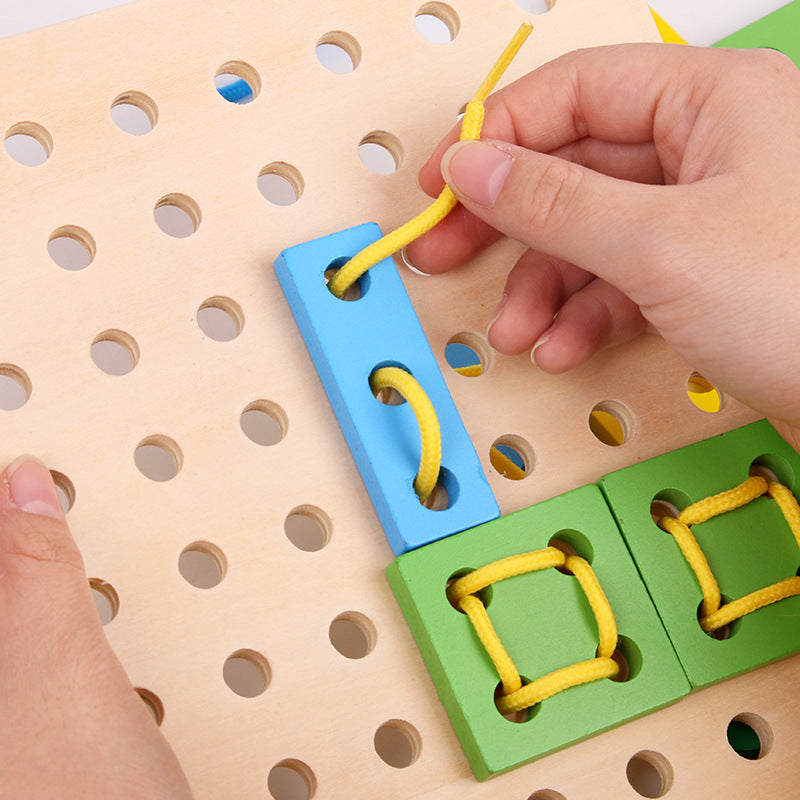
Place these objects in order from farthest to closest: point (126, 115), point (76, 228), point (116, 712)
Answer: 1. point (126, 115)
2. point (76, 228)
3. point (116, 712)

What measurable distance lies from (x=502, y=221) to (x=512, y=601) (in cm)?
21

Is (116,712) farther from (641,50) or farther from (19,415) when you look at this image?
(641,50)

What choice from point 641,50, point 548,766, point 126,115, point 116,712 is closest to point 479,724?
point 548,766

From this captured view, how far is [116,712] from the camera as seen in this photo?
431 mm

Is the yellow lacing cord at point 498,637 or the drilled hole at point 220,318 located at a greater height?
the drilled hole at point 220,318

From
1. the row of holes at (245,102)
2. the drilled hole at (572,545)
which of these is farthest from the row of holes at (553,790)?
the row of holes at (245,102)

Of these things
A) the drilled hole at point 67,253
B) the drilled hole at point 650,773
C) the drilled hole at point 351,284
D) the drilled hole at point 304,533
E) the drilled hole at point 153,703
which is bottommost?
the drilled hole at point 650,773

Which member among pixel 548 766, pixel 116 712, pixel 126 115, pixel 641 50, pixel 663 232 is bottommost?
pixel 548 766

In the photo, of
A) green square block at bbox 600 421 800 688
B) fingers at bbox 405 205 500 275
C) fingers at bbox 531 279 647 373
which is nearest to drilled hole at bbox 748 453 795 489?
green square block at bbox 600 421 800 688

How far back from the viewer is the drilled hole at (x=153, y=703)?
479 mm

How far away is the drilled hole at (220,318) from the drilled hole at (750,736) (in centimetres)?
37

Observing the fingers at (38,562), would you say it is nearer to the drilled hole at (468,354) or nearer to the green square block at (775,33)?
the drilled hole at (468,354)

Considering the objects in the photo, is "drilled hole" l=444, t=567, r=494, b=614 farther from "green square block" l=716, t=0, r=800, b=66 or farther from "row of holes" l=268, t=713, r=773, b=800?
"green square block" l=716, t=0, r=800, b=66

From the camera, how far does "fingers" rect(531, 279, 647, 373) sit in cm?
55
